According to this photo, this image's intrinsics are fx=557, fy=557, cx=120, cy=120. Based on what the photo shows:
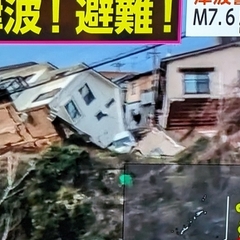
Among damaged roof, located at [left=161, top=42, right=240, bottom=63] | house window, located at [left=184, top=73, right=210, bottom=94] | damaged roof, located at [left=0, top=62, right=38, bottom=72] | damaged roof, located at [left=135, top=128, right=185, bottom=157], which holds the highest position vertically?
damaged roof, located at [left=161, top=42, right=240, bottom=63]

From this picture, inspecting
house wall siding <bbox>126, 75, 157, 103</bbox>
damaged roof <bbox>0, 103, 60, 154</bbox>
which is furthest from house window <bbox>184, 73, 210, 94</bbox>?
damaged roof <bbox>0, 103, 60, 154</bbox>

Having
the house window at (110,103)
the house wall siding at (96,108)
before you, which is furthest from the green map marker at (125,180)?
the house window at (110,103)

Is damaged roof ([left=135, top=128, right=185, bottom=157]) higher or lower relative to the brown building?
lower

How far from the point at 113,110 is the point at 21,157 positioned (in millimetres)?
373

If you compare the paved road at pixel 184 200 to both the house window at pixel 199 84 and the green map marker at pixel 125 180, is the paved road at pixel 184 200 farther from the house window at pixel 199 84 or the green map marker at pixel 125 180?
the house window at pixel 199 84

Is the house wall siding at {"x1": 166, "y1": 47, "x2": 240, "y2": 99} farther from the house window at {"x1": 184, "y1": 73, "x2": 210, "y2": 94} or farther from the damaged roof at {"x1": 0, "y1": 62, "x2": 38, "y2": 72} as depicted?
the damaged roof at {"x1": 0, "y1": 62, "x2": 38, "y2": 72}

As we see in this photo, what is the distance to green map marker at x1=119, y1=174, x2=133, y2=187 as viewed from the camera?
2.02 m

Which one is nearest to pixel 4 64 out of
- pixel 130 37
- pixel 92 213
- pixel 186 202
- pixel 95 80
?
pixel 95 80

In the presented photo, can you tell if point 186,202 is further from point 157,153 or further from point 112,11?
point 112,11

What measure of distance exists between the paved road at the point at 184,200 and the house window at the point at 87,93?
0.28 m

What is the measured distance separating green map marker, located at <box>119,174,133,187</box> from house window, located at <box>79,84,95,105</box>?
0.97ft

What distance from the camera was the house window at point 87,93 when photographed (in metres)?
2.00

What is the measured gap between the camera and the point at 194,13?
1.97m

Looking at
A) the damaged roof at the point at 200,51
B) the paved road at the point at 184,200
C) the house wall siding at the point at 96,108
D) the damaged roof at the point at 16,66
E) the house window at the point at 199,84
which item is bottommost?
the paved road at the point at 184,200
